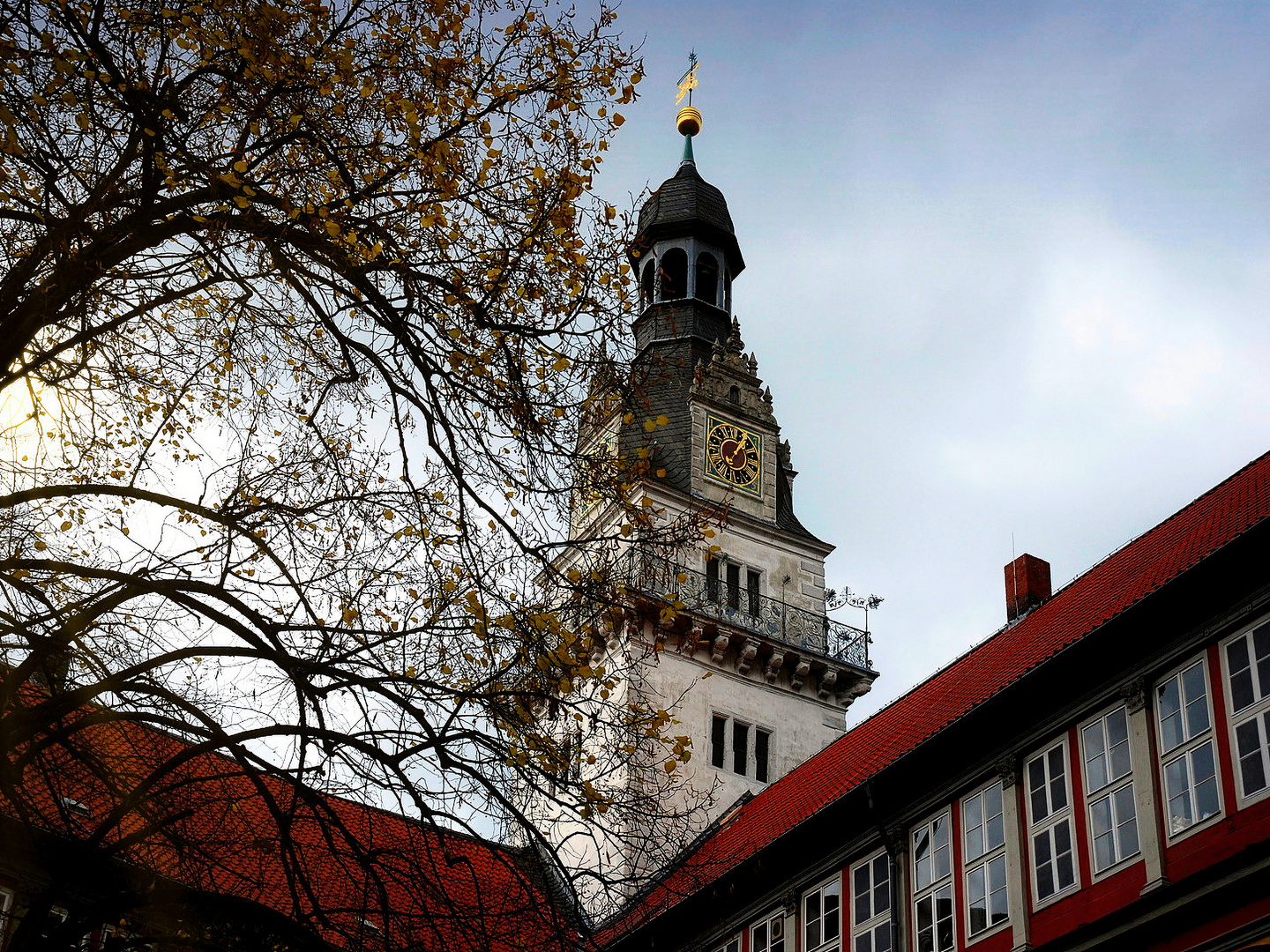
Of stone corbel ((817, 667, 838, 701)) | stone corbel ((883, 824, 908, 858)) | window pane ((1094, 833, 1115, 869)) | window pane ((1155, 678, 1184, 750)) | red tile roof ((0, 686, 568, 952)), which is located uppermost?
stone corbel ((817, 667, 838, 701))

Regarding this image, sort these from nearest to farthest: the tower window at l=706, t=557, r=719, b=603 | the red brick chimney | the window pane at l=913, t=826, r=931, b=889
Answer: the window pane at l=913, t=826, r=931, b=889
the red brick chimney
the tower window at l=706, t=557, r=719, b=603

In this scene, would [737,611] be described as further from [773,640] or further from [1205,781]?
[1205,781]

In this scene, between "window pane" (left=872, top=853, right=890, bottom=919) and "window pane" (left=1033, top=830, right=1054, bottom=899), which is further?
"window pane" (left=872, top=853, right=890, bottom=919)

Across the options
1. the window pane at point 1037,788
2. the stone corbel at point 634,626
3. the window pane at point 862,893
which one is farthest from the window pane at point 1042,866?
the stone corbel at point 634,626

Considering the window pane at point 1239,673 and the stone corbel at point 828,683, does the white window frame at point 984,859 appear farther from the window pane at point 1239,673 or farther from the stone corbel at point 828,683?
the stone corbel at point 828,683

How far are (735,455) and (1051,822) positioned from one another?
26.7 m

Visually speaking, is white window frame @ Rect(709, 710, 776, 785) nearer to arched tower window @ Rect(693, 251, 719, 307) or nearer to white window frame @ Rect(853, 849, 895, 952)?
white window frame @ Rect(853, 849, 895, 952)

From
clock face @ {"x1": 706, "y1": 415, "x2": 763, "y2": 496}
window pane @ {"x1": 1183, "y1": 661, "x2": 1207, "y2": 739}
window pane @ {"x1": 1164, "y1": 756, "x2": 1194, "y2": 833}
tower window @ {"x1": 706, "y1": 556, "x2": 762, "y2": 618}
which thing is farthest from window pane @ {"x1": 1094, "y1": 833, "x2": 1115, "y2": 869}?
clock face @ {"x1": 706, "y1": 415, "x2": 763, "y2": 496}

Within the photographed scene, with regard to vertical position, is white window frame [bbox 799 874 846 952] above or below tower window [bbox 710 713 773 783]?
below

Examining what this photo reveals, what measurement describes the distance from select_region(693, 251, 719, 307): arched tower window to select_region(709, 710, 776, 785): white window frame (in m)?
17.1

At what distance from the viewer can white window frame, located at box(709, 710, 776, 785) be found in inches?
1599

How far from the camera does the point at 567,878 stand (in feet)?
38.4

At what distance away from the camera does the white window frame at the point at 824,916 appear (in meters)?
24.8

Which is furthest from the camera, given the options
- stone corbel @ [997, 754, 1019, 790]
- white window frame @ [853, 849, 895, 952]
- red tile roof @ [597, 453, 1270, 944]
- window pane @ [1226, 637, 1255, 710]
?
white window frame @ [853, 849, 895, 952]
